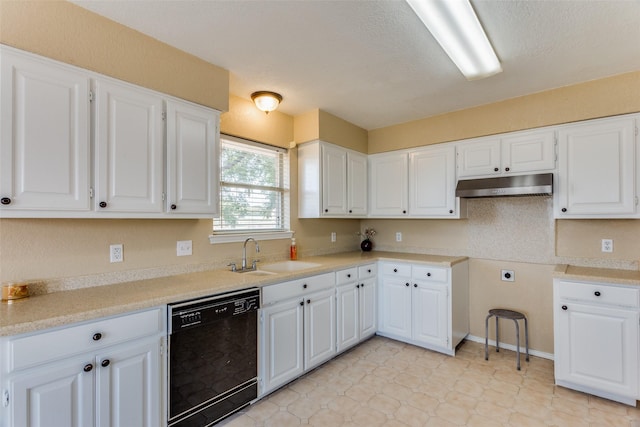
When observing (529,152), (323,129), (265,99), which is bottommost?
(529,152)

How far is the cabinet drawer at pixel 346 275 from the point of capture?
3008mm

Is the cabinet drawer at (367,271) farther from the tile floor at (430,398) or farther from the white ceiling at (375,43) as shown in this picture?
the white ceiling at (375,43)

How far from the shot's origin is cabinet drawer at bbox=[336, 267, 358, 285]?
9.87 feet

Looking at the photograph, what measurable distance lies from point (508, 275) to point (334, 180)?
2.08 m

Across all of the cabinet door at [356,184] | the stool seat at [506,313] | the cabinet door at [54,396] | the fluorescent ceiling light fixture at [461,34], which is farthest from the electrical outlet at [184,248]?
the stool seat at [506,313]

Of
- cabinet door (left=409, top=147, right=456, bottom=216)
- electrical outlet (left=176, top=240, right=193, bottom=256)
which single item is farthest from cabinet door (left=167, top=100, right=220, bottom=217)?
cabinet door (left=409, top=147, right=456, bottom=216)

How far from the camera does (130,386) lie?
5.39ft

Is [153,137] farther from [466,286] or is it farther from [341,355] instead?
[466,286]

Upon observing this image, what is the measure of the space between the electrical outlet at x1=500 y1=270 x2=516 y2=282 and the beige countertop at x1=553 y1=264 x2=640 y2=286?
57 centimetres

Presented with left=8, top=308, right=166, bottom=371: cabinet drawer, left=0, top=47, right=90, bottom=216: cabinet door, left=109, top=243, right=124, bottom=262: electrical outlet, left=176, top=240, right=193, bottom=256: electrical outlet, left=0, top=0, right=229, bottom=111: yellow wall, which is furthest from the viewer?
left=176, top=240, right=193, bottom=256: electrical outlet

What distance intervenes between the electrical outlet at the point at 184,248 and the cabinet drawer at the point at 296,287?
2.33 ft

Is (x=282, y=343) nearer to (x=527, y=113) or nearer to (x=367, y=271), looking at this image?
(x=367, y=271)

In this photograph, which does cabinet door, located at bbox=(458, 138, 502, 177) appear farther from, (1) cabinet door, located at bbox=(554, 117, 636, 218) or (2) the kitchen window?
(2) the kitchen window

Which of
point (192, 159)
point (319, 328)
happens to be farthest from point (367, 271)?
point (192, 159)
